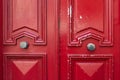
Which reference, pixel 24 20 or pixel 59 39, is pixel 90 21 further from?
pixel 24 20

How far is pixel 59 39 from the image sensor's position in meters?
2.00

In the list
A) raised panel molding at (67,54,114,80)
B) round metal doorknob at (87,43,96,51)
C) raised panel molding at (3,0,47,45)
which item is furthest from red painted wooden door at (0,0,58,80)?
round metal doorknob at (87,43,96,51)

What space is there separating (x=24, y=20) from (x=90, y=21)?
50cm

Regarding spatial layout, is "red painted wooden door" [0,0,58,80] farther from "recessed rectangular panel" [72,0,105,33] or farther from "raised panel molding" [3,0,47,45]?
"recessed rectangular panel" [72,0,105,33]

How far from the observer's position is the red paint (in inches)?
77.3

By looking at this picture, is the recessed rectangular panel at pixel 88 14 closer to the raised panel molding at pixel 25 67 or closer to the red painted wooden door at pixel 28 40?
the red painted wooden door at pixel 28 40

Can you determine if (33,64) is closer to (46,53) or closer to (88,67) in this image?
(46,53)

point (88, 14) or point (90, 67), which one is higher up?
point (88, 14)

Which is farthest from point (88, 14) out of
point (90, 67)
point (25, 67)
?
point (25, 67)

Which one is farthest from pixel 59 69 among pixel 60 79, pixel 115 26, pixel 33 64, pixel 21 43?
pixel 115 26

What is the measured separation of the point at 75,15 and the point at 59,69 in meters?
0.42

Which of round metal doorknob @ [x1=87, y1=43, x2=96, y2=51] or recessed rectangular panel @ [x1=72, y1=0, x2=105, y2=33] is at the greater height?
recessed rectangular panel @ [x1=72, y1=0, x2=105, y2=33]

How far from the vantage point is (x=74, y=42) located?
1980 mm

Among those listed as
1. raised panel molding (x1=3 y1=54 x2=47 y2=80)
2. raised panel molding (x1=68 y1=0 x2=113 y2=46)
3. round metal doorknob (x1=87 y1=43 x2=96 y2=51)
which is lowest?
raised panel molding (x1=3 y1=54 x2=47 y2=80)
